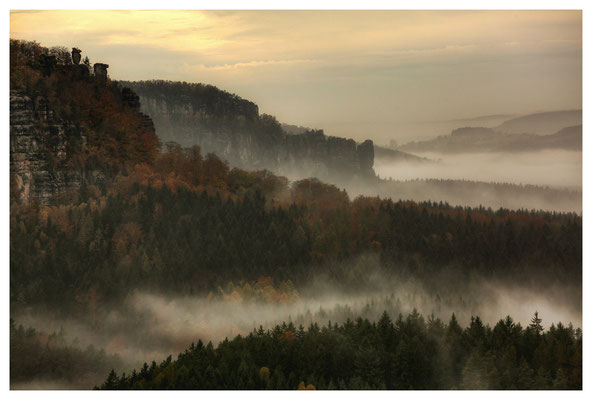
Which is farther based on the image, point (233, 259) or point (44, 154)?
point (44, 154)

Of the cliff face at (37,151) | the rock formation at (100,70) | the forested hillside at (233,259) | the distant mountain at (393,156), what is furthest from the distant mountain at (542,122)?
the cliff face at (37,151)

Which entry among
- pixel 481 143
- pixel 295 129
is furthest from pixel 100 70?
pixel 481 143

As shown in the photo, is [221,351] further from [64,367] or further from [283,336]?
[64,367]

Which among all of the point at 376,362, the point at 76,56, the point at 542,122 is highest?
the point at 76,56

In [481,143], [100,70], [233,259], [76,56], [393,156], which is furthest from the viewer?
[393,156]

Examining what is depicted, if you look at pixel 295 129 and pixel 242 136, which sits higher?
pixel 295 129

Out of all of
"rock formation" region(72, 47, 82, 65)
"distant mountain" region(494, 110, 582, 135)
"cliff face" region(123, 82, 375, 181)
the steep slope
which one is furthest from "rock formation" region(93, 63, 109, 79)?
"distant mountain" region(494, 110, 582, 135)

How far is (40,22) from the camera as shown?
101 ft

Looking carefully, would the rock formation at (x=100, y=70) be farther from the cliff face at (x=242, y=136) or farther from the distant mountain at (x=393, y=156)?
the distant mountain at (x=393, y=156)

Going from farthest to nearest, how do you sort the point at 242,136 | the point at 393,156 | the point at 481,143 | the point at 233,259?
the point at 242,136
the point at 393,156
the point at 481,143
the point at 233,259

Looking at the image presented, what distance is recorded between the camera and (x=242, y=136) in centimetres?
3981

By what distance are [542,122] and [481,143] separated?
9.91ft

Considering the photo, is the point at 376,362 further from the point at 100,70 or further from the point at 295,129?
the point at 100,70

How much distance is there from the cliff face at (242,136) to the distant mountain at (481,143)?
9.95 ft
